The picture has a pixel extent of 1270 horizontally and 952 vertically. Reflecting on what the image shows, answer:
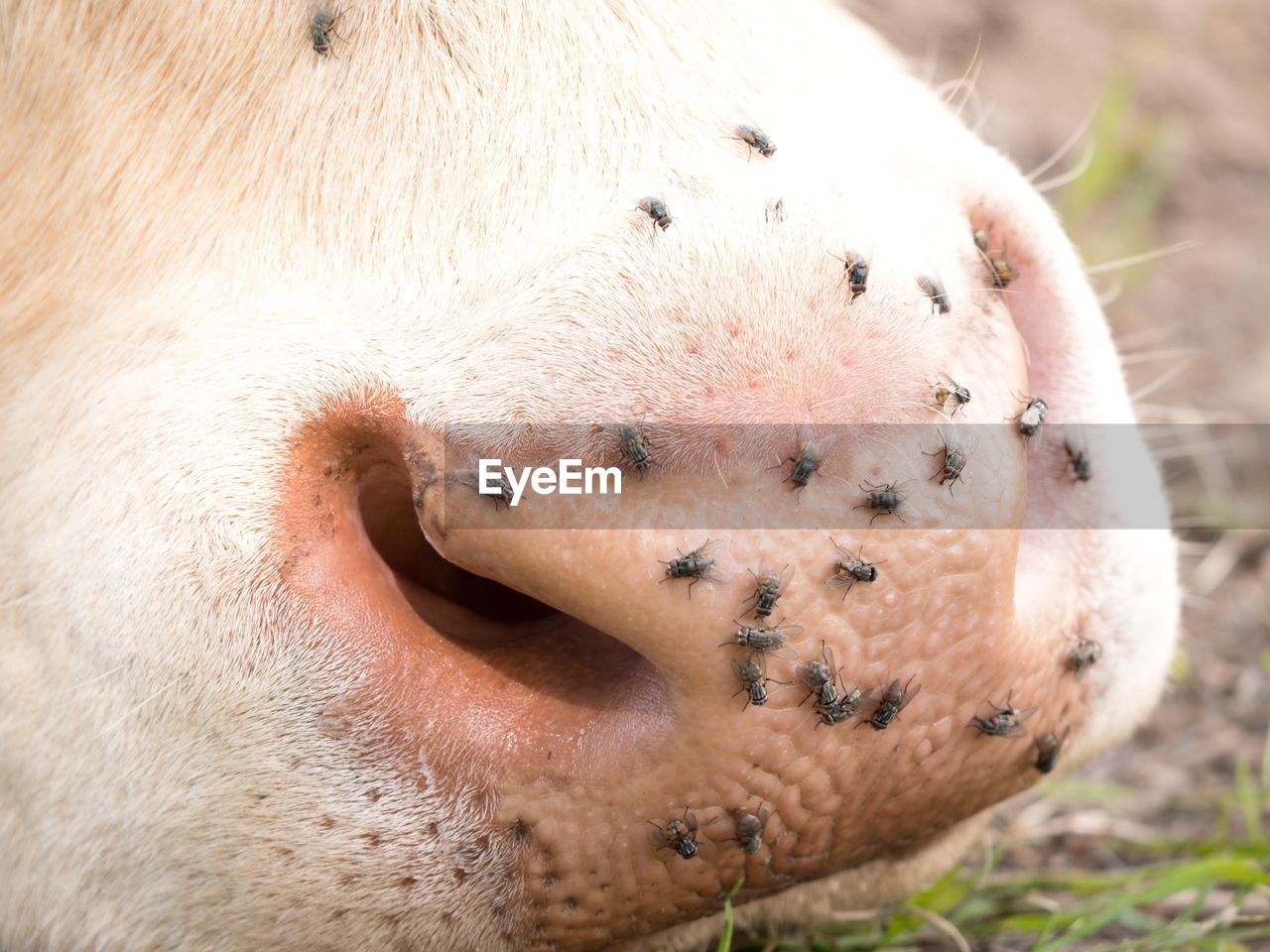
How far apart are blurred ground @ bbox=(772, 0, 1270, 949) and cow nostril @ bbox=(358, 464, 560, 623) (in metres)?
1.03

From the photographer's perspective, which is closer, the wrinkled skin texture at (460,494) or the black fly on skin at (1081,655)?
the wrinkled skin texture at (460,494)

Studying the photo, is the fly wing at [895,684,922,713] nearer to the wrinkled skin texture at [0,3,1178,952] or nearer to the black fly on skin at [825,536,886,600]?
the wrinkled skin texture at [0,3,1178,952]

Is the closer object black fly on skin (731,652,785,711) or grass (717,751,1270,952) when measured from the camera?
black fly on skin (731,652,785,711)

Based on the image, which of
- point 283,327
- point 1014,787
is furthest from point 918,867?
point 283,327

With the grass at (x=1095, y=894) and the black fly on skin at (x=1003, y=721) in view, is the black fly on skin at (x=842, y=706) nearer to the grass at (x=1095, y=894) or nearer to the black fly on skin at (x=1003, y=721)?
the black fly on skin at (x=1003, y=721)

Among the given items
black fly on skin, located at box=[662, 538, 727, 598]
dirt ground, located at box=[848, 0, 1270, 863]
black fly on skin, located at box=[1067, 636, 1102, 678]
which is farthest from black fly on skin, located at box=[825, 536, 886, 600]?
dirt ground, located at box=[848, 0, 1270, 863]

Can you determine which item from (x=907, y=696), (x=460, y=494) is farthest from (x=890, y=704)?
(x=460, y=494)

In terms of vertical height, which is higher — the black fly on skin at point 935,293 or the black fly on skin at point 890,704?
the black fly on skin at point 935,293

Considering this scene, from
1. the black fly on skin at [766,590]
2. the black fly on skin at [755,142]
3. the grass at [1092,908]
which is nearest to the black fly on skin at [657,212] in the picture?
the black fly on skin at [755,142]

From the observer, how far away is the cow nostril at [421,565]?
1.49 meters

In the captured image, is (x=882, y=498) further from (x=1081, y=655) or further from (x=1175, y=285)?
(x=1175, y=285)

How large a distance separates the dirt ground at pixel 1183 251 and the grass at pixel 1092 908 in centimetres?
20

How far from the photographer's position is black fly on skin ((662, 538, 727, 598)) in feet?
4.29

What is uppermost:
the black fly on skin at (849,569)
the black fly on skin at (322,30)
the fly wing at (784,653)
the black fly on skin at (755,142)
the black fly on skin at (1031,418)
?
the black fly on skin at (755,142)
